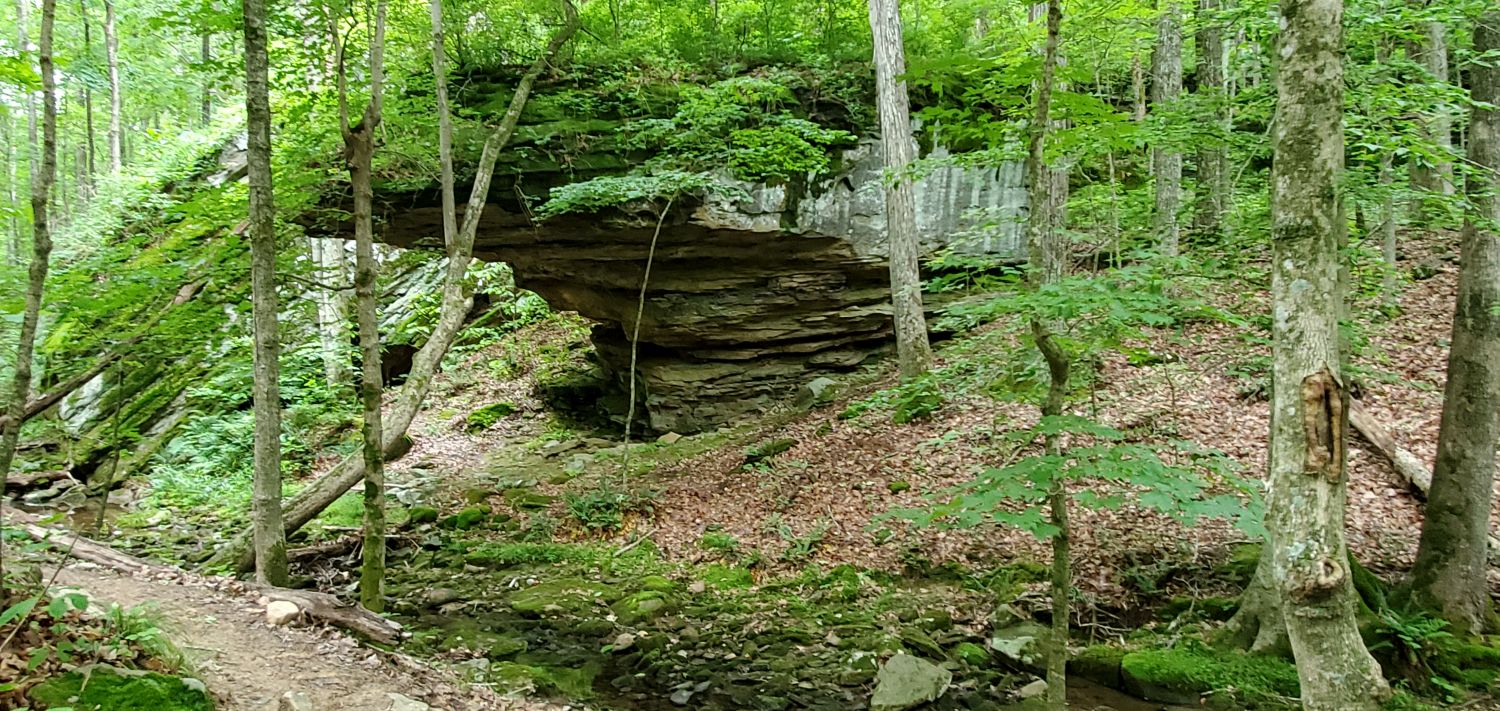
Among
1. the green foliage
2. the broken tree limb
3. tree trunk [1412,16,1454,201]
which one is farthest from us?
the broken tree limb

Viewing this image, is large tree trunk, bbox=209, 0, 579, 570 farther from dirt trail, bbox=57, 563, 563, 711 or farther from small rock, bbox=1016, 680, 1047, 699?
small rock, bbox=1016, 680, 1047, 699

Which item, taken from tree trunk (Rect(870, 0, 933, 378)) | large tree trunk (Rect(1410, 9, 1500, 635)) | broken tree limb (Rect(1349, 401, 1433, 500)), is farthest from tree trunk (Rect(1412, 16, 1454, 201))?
tree trunk (Rect(870, 0, 933, 378))

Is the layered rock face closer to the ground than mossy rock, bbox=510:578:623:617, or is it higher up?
higher up

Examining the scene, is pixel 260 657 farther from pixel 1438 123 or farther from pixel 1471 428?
pixel 1438 123

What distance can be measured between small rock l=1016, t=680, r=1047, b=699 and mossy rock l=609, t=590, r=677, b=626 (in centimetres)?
331

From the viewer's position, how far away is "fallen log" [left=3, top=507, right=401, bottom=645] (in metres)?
5.18

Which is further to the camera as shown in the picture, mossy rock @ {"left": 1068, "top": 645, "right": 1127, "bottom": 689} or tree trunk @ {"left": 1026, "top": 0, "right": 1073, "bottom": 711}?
mossy rock @ {"left": 1068, "top": 645, "right": 1127, "bottom": 689}

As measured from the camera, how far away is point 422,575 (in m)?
8.39

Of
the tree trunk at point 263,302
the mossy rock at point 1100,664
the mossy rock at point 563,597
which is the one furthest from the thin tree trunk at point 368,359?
the mossy rock at point 1100,664

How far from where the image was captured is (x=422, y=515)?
10.2 metres

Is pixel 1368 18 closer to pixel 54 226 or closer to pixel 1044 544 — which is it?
pixel 1044 544

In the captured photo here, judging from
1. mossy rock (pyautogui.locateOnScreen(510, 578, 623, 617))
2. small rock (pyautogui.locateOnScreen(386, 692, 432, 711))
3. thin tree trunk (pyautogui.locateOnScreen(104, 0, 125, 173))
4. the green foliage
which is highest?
thin tree trunk (pyautogui.locateOnScreen(104, 0, 125, 173))

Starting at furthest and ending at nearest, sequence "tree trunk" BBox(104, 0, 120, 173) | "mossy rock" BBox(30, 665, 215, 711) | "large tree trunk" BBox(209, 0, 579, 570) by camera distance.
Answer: "tree trunk" BBox(104, 0, 120, 173) → "large tree trunk" BBox(209, 0, 579, 570) → "mossy rock" BBox(30, 665, 215, 711)

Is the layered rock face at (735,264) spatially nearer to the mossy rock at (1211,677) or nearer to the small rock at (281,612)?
the mossy rock at (1211,677)
